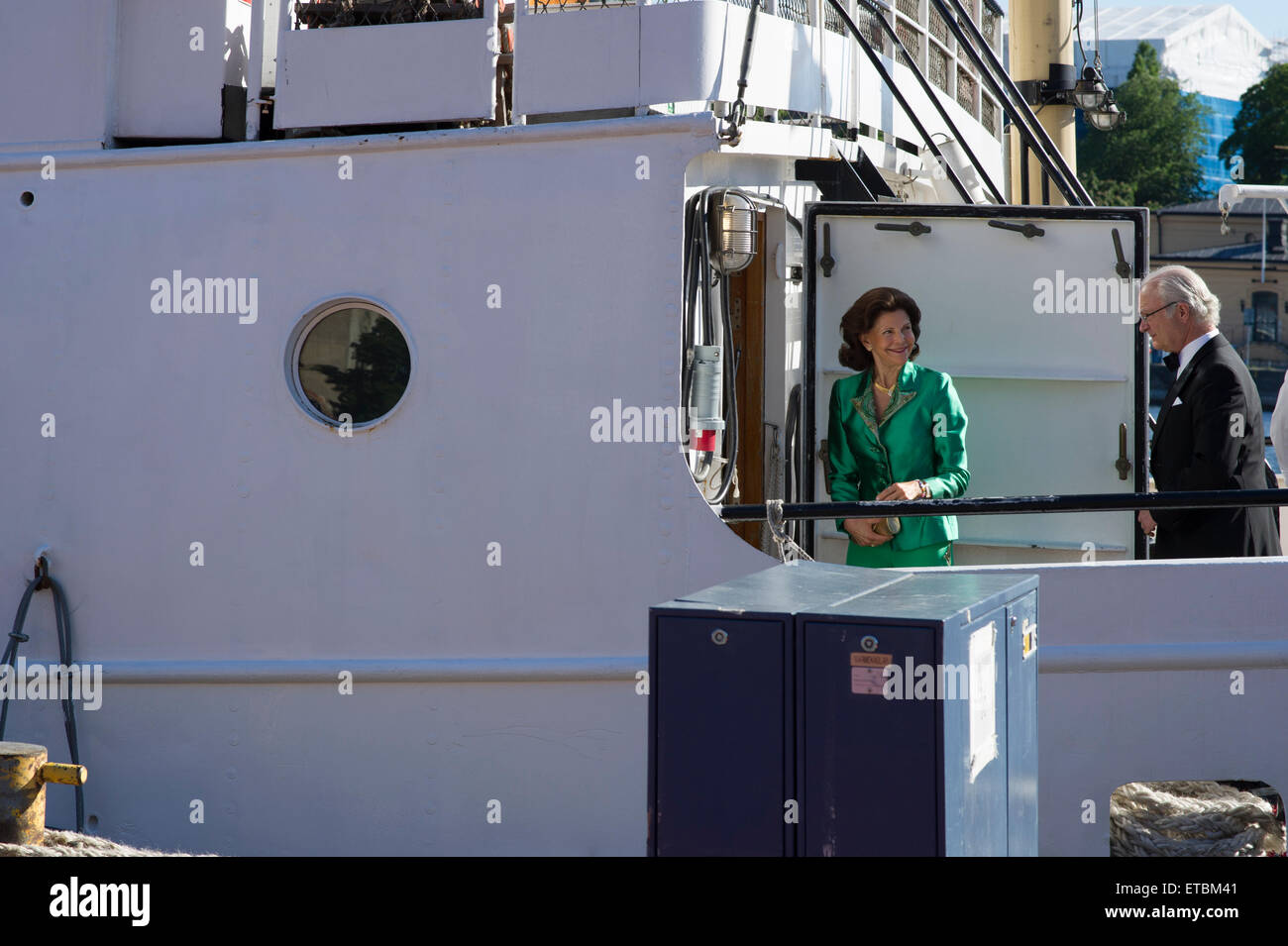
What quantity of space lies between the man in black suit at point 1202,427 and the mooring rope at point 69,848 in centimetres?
373

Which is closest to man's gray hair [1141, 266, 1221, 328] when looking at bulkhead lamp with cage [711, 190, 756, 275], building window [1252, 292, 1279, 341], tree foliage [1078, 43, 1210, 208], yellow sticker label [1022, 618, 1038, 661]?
bulkhead lamp with cage [711, 190, 756, 275]

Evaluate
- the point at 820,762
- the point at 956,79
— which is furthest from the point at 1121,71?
the point at 820,762

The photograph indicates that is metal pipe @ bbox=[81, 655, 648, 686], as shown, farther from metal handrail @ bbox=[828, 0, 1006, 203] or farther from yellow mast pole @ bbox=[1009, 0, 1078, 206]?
yellow mast pole @ bbox=[1009, 0, 1078, 206]

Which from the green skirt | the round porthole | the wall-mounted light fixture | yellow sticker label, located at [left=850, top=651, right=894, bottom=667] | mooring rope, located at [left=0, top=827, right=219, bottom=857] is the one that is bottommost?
mooring rope, located at [left=0, top=827, right=219, bottom=857]

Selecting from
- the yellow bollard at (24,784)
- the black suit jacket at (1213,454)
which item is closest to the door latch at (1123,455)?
the black suit jacket at (1213,454)

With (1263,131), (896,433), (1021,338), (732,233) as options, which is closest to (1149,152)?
(1263,131)

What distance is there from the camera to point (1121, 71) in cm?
8300

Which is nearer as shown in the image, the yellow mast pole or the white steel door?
the white steel door

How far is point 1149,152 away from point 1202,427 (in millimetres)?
57697

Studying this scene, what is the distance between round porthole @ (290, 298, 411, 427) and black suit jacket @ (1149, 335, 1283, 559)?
9.11ft

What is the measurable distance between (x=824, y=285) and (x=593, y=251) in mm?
1060

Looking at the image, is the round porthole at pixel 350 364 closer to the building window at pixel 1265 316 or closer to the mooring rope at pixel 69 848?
the mooring rope at pixel 69 848

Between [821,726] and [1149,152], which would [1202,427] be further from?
[1149,152]

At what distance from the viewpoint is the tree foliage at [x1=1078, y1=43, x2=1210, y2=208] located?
5697 centimetres
